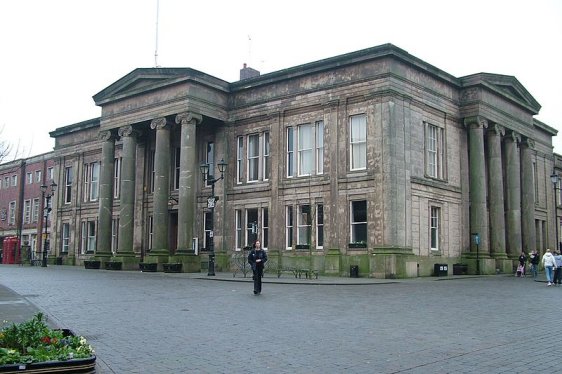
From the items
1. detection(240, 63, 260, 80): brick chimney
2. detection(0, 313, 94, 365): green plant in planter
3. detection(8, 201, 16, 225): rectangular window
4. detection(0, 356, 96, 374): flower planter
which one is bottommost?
detection(0, 356, 96, 374): flower planter

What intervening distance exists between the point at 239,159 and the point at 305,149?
5.34 metres

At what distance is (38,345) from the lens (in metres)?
7.52

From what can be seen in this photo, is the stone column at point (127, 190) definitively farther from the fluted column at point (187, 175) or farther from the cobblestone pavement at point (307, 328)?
the cobblestone pavement at point (307, 328)

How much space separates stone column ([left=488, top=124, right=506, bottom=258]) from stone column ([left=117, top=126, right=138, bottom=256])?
23764mm

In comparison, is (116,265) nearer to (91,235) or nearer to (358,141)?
(91,235)

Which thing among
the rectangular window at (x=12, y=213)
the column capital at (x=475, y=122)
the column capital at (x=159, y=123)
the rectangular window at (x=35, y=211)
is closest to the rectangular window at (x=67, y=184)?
the rectangular window at (x=35, y=211)

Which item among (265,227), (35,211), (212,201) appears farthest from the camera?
(35,211)

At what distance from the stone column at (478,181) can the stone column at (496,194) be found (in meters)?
1.15

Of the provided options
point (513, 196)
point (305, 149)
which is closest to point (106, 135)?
point (305, 149)

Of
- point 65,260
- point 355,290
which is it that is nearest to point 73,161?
point 65,260

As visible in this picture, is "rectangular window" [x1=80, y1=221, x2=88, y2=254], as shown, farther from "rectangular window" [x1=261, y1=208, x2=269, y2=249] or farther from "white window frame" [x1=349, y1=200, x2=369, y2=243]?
"white window frame" [x1=349, y1=200, x2=369, y2=243]

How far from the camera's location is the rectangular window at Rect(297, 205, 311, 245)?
1410 inches

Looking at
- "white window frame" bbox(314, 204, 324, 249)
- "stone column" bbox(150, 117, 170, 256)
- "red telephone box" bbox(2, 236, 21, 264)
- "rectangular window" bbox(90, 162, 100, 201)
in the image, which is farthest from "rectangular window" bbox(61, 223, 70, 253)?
"white window frame" bbox(314, 204, 324, 249)

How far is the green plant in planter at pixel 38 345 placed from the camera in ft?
23.1
